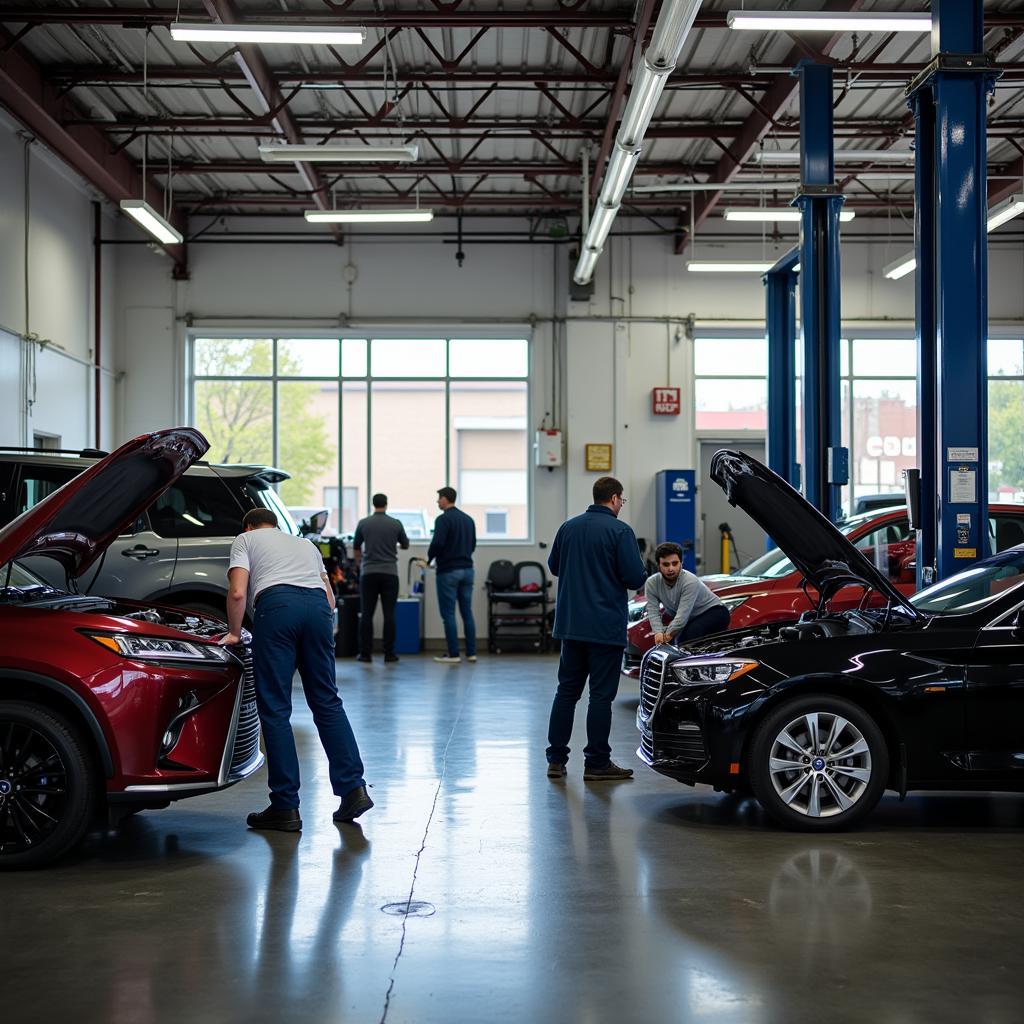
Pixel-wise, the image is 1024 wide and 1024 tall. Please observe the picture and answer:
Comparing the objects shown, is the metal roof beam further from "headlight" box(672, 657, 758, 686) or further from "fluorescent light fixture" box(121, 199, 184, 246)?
"headlight" box(672, 657, 758, 686)

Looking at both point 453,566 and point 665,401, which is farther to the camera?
point 665,401

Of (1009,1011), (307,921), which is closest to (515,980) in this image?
(307,921)

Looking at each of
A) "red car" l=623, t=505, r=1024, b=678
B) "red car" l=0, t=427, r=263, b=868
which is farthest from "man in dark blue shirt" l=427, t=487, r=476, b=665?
"red car" l=0, t=427, r=263, b=868

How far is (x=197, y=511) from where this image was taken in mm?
9555

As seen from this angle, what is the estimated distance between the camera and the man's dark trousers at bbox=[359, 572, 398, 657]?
14.8 meters

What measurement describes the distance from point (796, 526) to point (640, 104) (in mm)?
5590

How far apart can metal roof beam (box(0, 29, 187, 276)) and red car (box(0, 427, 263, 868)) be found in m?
8.45

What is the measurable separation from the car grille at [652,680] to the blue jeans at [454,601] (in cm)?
849

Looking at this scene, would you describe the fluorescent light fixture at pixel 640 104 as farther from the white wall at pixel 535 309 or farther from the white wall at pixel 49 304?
the white wall at pixel 49 304

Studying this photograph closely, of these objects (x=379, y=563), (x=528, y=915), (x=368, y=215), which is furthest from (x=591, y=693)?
(x=368, y=215)

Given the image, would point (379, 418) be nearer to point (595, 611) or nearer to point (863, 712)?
point (595, 611)

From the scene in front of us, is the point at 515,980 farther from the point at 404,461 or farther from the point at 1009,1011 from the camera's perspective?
the point at 404,461

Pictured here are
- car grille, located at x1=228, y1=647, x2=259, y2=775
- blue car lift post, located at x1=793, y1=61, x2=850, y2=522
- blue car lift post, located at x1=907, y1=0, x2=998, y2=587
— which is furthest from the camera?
blue car lift post, located at x1=793, y1=61, x2=850, y2=522

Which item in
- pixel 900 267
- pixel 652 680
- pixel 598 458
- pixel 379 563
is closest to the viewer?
pixel 652 680
